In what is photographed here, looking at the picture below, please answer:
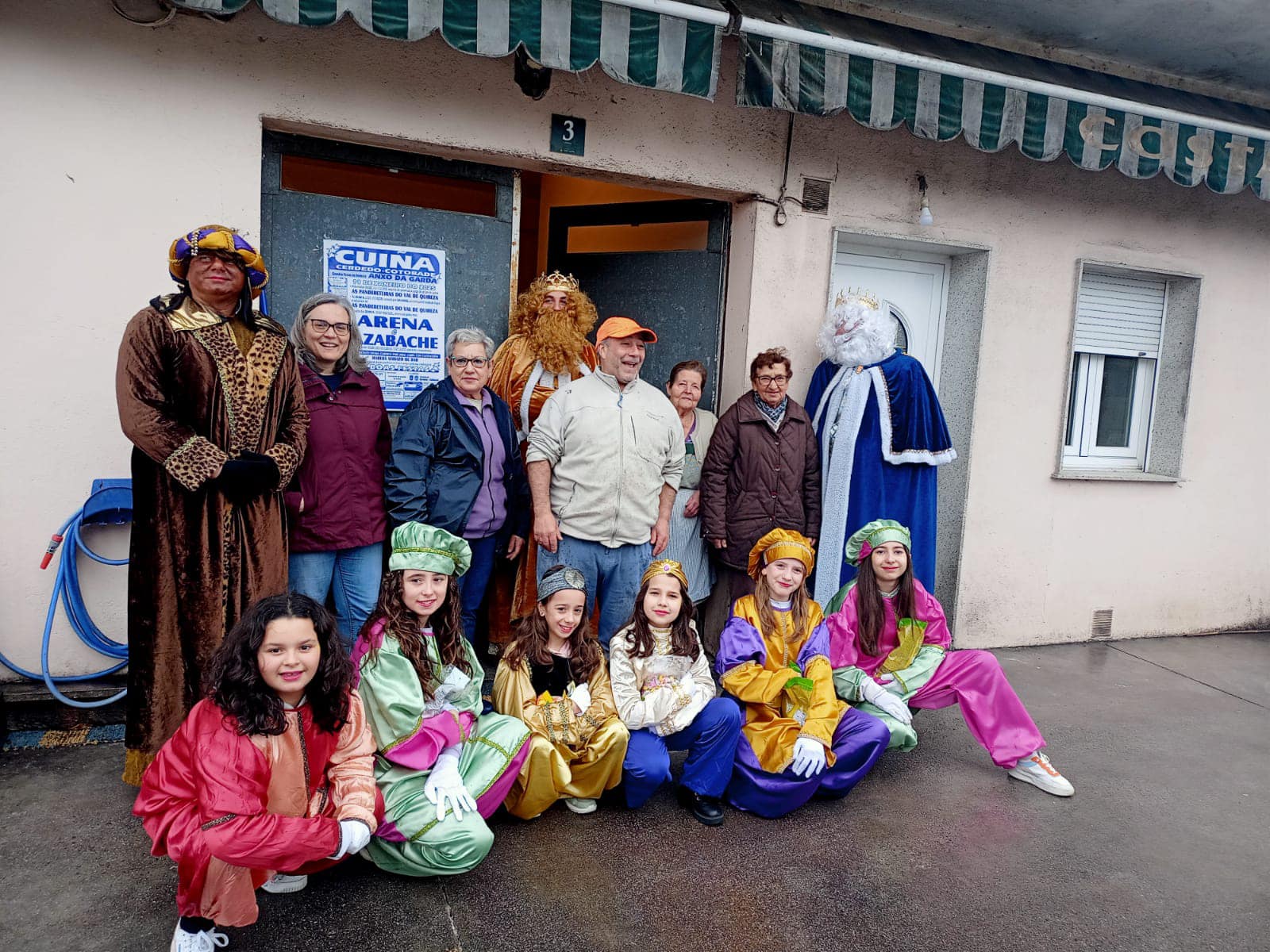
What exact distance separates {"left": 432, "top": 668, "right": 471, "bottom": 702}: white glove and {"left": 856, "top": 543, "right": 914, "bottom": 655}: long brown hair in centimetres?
173

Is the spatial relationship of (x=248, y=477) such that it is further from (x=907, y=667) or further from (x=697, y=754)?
(x=907, y=667)

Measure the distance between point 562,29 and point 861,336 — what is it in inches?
84.1

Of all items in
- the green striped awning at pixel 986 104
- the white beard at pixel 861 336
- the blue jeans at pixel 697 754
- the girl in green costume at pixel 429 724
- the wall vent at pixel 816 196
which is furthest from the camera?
the wall vent at pixel 816 196

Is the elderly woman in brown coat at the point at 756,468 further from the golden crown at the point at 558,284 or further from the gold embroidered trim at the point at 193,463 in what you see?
the gold embroidered trim at the point at 193,463

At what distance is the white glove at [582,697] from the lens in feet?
10.2

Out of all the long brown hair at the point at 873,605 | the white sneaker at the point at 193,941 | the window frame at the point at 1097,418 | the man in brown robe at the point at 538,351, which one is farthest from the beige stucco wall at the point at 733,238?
the white sneaker at the point at 193,941

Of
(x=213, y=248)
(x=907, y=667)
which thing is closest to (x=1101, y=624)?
(x=907, y=667)

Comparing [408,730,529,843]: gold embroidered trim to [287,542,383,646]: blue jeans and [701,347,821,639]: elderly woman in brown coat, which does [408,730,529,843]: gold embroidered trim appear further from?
[701,347,821,639]: elderly woman in brown coat

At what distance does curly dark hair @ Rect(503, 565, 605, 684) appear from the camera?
318cm

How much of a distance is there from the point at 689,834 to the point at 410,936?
1.05 meters

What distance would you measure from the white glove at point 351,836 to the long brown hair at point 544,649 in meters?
0.87

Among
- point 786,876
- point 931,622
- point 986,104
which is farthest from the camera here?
point 986,104

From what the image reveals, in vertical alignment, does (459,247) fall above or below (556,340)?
above

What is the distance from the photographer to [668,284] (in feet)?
16.9
